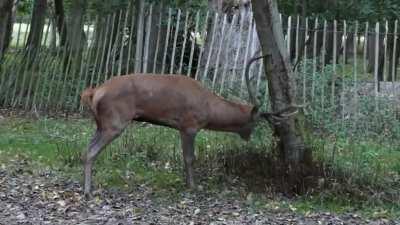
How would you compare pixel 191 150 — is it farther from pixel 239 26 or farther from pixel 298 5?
pixel 298 5

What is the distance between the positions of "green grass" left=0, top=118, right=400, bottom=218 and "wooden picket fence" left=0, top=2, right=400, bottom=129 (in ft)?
5.19

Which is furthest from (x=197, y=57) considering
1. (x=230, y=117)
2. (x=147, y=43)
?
(x=230, y=117)

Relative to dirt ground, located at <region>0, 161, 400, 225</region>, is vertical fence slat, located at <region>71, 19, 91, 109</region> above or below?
above

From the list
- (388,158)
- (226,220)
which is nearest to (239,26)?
(388,158)

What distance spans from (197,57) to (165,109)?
5810mm

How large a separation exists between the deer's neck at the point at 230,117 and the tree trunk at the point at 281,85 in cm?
35

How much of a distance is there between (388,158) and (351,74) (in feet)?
10.5

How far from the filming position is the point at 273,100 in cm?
834

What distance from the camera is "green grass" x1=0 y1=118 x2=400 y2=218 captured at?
26.3 ft

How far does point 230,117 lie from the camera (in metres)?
8.49

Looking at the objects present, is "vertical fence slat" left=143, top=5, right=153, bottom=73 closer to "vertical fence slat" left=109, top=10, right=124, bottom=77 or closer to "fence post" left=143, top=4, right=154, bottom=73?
"fence post" left=143, top=4, right=154, bottom=73

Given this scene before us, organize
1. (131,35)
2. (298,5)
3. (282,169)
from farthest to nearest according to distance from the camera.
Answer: (298,5) → (131,35) → (282,169)

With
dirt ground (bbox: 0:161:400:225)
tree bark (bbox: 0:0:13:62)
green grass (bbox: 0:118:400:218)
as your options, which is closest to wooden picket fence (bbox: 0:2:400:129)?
tree bark (bbox: 0:0:13:62)

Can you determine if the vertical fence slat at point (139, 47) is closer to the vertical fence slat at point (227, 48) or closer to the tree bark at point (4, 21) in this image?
the vertical fence slat at point (227, 48)
